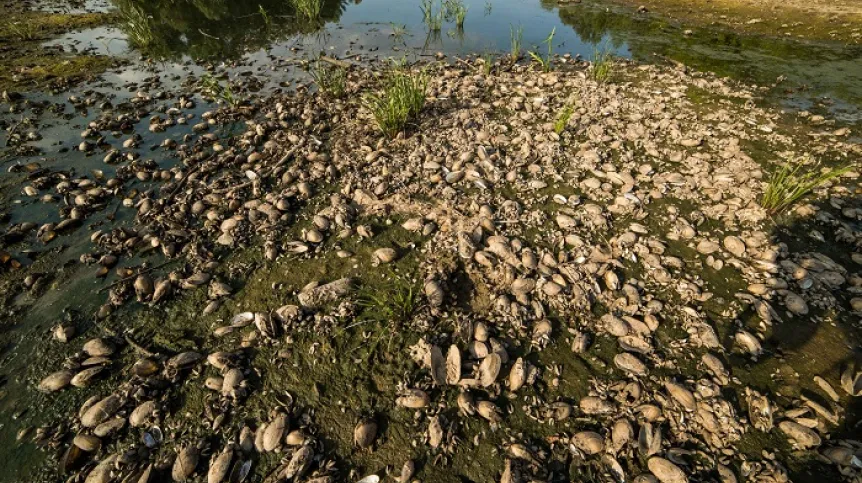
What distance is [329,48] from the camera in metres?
12.1

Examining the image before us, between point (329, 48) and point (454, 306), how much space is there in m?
10.7

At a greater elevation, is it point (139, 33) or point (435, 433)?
point (139, 33)

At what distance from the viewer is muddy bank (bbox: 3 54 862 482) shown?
137 inches

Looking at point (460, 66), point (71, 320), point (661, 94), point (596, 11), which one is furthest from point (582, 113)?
point (596, 11)

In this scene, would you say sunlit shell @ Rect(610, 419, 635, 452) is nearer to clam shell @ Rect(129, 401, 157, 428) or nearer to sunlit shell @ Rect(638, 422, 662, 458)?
sunlit shell @ Rect(638, 422, 662, 458)

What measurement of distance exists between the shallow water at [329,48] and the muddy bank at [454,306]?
0.32 m

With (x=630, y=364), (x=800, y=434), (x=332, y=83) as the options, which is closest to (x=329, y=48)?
(x=332, y=83)

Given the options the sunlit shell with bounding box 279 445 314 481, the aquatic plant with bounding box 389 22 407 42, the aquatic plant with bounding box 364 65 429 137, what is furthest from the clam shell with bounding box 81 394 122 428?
the aquatic plant with bounding box 389 22 407 42

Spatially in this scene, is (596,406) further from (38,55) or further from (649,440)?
(38,55)

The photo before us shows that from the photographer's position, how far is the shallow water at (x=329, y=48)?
698 cm

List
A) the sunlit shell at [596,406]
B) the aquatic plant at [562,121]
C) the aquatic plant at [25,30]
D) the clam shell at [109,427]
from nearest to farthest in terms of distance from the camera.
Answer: the clam shell at [109,427] < the sunlit shell at [596,406] < the aquatic plant at [562,121] < the aquatic plant at [25,30]

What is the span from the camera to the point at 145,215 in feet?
19.1

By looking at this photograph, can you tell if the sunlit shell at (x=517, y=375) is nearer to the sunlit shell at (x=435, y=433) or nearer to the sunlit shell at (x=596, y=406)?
the sunlit shell at (x=596, y=406)

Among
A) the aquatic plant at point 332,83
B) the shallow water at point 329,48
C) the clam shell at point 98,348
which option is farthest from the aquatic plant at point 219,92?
the clam shell at point 98,348
